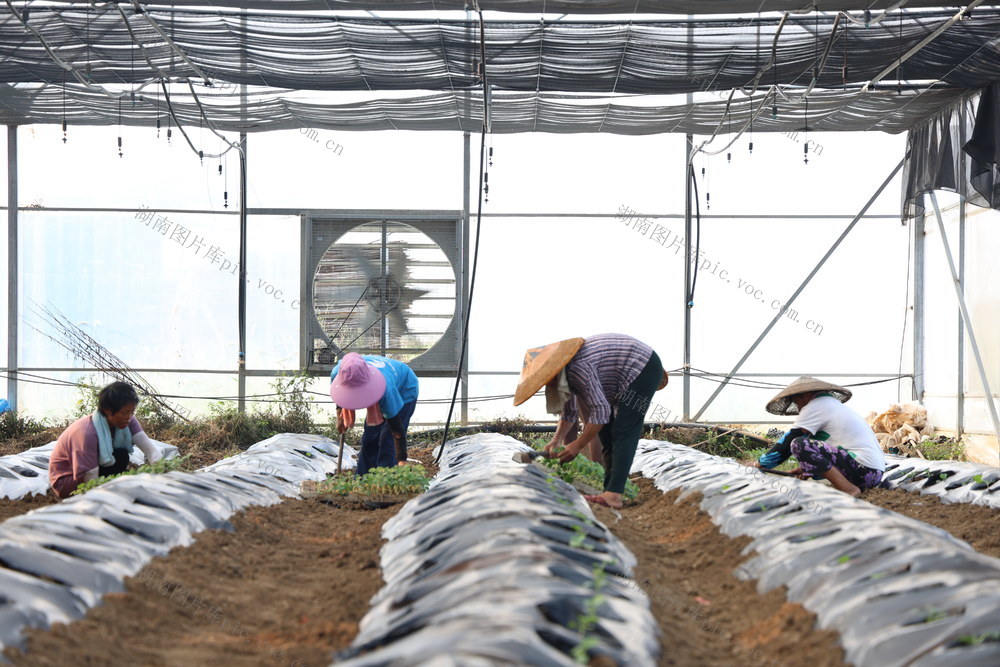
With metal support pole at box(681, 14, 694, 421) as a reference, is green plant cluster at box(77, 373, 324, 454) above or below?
below

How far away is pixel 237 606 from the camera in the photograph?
3322 mm

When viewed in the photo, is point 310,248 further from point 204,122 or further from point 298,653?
point 298,653

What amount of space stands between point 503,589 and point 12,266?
10.4 m

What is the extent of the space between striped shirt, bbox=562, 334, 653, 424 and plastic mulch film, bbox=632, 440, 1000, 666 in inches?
36.2

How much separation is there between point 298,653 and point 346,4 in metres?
5.48

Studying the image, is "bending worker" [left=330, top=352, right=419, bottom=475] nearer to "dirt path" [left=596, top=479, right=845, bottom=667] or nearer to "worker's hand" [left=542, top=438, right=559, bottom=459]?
"worker's hand" [left=542, top=438, right=559, bottom=459]

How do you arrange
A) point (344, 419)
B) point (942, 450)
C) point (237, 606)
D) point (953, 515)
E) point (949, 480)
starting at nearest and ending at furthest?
point (237, 606) < point (953, 515) < point (949, 480) < point (344, 419) < point (942, 450)

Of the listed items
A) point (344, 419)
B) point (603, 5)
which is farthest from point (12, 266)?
point (603, 5)

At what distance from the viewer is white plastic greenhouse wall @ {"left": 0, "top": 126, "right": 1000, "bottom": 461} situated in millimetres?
10891

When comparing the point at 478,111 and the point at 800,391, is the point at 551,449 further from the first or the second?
the point at 478,111

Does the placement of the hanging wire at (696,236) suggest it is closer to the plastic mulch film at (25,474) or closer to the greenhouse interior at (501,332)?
the greenhouse interior at (501,332)

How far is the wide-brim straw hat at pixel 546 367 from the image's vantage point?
4.84m

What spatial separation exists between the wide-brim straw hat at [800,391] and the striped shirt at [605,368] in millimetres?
1032

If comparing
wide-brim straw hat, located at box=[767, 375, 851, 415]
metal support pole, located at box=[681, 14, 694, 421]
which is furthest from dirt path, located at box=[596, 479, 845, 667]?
metal support pole, located at box=[681, 14, 694, 421]
